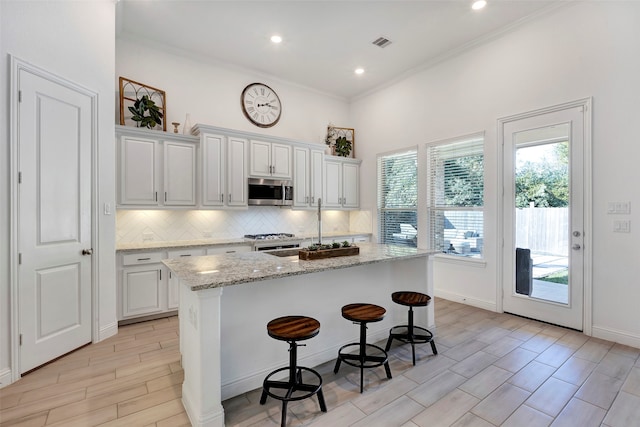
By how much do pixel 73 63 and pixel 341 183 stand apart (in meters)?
4.05

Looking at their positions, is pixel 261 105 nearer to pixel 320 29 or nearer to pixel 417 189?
pixel 320 29

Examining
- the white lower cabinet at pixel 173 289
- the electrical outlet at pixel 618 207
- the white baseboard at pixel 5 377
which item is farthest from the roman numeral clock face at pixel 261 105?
the electrical outlet at pixel 618 207

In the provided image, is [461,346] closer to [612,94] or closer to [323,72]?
[612,94]

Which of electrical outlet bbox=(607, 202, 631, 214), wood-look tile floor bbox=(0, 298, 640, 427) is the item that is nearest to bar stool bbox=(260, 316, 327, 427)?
wood-look tile floor bbox=(0, 298, 640, 427)

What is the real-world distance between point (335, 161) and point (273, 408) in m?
4.31

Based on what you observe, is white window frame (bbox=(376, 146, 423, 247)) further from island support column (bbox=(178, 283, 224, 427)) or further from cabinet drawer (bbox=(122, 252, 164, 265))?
island support column (bbox=(178, 283, 224, 427))

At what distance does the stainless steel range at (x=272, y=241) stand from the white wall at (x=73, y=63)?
67.2 inches

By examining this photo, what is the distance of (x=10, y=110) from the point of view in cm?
238

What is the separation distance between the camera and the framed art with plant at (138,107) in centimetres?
377

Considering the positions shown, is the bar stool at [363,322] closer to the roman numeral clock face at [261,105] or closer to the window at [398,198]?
the window at [398,198]

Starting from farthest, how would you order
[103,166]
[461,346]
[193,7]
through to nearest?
[193,7], [103,166], [461,346]

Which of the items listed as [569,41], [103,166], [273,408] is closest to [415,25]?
[569,41]

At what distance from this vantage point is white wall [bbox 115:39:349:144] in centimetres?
406

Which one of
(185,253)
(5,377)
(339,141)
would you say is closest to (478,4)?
(339,141)
